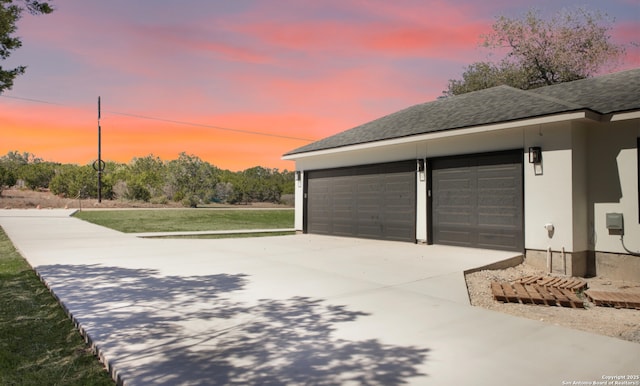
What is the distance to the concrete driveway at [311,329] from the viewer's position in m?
3.06

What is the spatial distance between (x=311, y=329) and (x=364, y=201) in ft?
29.0

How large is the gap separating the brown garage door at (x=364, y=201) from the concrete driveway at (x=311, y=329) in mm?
3587

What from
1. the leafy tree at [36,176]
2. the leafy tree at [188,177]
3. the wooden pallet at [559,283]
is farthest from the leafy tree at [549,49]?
the leafy tree at [36,176]

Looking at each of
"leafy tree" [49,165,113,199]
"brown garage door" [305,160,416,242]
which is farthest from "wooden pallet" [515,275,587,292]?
"leafy tree" [49,165,113,199]

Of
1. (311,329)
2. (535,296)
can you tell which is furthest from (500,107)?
(311,329)

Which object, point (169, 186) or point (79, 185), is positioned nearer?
point (79, 185)

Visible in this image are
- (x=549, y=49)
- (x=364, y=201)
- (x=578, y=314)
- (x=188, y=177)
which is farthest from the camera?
(x=188, y=177)

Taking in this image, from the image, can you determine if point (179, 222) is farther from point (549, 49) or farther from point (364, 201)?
point (549, 49)

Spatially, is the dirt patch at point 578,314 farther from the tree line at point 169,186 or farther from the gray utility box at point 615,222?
the tree line at point 169,186

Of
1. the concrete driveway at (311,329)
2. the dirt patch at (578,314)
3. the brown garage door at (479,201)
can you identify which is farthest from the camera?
the brown garage door at (479,201)

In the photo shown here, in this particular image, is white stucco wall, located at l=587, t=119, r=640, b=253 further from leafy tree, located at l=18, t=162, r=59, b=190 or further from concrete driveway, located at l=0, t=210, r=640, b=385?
leafy tree, located at l=18, t=162, r=59, b=190

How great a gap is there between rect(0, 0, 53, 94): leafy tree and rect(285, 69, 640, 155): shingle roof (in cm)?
823

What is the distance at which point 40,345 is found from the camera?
3.88 m

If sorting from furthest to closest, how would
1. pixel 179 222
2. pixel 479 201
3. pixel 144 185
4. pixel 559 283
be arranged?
pixel 144 185, pixel 179 222, pixel 479 201, pixel 559 283
